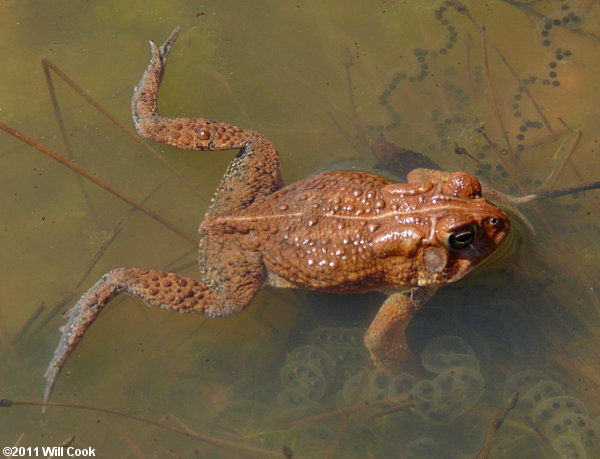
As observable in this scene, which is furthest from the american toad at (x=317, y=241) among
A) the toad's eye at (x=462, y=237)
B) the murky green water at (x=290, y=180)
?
the murky green water at (x=290, y=180)

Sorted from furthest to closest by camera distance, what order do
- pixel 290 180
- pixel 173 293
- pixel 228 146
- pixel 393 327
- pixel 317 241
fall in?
1. pixel 290 180
2. pixel 228 146
3. pixel 393 327
4. pixel 173 293
5. pixel 317 241

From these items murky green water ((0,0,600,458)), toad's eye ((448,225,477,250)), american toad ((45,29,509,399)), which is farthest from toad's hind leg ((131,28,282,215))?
toad's eye ((448,225,477,250))

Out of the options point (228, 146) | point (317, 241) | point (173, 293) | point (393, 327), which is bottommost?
point (393, 327)

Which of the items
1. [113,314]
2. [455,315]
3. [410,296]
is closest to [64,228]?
[113,314]

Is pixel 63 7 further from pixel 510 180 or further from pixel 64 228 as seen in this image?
pixel 510 180

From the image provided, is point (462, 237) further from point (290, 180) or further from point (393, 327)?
point (290, 180)

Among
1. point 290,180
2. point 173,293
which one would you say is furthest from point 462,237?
point 173,293
